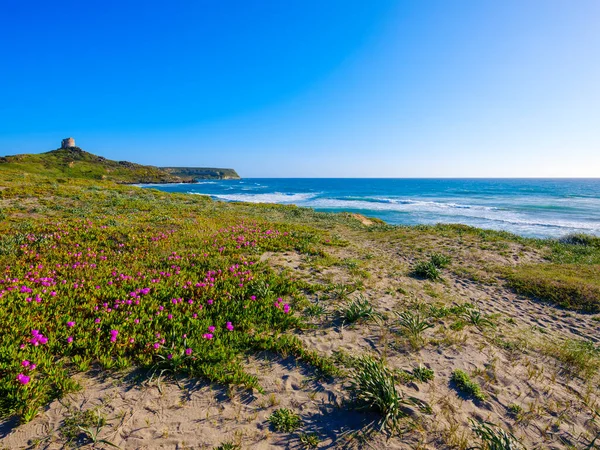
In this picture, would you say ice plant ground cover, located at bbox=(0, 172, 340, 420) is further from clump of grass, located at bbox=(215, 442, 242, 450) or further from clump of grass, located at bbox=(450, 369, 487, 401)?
clump of grass, located at bbox=(450, 369, 487, 401)

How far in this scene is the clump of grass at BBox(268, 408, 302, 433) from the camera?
3725 mm

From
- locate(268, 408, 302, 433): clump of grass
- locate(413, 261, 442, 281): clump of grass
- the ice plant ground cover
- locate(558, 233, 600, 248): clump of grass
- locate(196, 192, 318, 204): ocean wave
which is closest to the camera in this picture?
locate(268, 408, 302, 433): clump of grass

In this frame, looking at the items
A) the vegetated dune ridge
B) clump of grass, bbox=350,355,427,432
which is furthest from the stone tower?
clump of grass, bbox=350,355,427,432

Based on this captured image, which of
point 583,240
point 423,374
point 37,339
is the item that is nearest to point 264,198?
point 583,240

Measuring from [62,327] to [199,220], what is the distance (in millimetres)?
12062

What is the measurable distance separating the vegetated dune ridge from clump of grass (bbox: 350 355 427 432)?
0.08ft

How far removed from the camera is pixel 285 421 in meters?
3.79

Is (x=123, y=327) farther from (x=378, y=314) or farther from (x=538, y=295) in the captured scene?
(x=538, y=295)

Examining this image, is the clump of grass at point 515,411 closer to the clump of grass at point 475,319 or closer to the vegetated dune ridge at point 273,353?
the vegetated dune ridge at point 273,353

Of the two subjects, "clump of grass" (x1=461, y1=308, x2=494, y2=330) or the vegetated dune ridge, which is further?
"clump of grass" (x1=461, y1=308, x2=494, y2=330)

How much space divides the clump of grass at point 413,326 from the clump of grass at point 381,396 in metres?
1.80

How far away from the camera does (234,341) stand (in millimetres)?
5383

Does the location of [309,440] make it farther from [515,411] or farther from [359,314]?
[359,314]

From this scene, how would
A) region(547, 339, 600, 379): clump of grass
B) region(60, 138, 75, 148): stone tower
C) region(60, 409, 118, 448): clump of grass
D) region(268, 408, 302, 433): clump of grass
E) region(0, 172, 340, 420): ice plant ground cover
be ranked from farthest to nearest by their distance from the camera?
region(60, 138, 75, 148): stone tower, region(547, 339, 600, 379): clump of grass, region(0, 172, 340, 420): ice plant ground cover, region(268, 408, 302, 433): clump of grass, region(60, 409, 118, 448): clump of grass
